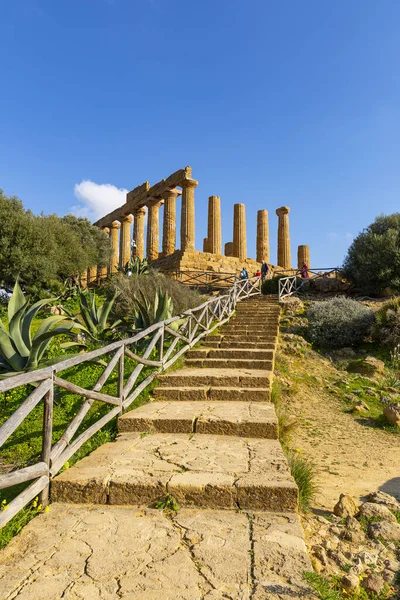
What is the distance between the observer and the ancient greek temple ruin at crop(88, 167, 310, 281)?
23.9 meters

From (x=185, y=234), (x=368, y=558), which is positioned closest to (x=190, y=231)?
(x=185, y=234)

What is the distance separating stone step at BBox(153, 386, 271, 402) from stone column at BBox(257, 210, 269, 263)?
Answer: 74.3 ft

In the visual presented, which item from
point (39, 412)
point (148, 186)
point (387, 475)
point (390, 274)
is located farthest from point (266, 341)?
point (148, 186)

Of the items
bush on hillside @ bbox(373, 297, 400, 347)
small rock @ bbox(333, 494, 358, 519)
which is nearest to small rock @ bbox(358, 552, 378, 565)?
small rock @ bbox(333, 494, 358, 519)

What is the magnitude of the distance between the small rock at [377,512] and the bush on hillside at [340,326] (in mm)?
7788

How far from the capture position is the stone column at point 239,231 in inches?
1061

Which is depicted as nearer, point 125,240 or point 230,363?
point 230,363

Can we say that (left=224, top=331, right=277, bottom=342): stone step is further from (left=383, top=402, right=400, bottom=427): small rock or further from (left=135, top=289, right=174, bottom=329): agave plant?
(left=383, top=402, right=400, bottom=427): small rock

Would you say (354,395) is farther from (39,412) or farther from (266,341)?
(39,412)

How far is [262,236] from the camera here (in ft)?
91.9

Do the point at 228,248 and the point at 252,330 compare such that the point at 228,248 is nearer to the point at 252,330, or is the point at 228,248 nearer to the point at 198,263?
the point at 198,263

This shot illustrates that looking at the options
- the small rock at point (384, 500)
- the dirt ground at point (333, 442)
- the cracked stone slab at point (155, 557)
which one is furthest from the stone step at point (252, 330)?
the cracked stone slab at point (155, 557)

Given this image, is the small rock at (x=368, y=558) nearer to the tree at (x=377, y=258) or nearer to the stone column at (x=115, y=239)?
the tree at (x=377, y=258)

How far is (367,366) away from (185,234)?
16929mm
